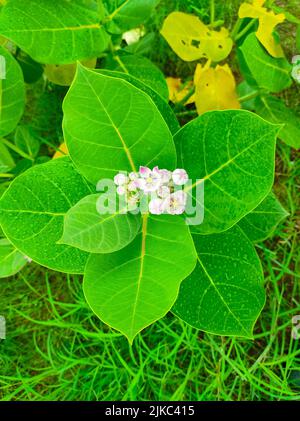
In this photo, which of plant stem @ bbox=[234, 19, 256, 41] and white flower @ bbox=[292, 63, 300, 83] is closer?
white flower @ bbox=[292, 63, 300, 83]

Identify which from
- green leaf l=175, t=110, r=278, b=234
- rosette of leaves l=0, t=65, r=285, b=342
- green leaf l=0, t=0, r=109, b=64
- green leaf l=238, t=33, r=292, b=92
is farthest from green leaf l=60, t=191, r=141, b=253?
green leaf l=238, t=33, r=292, b=92

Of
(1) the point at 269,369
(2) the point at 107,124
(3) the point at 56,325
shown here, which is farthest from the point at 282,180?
(2) the point at 107,124

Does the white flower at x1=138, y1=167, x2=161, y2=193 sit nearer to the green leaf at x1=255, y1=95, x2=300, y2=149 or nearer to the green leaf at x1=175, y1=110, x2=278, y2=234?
the green leaf at x1=175, y1=110, x2=278, y2=234

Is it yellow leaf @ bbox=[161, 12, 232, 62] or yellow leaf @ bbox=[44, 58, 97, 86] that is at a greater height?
yellow leaf @ bbox=[161, 12, 232, 62]

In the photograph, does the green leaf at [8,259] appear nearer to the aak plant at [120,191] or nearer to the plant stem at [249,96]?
the aak plant at [120,191]

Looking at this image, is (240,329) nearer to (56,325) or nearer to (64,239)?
(64,239)

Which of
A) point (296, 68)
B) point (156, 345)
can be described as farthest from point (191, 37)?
point (156, 345)

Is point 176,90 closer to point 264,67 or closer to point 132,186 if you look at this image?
point 264,67
